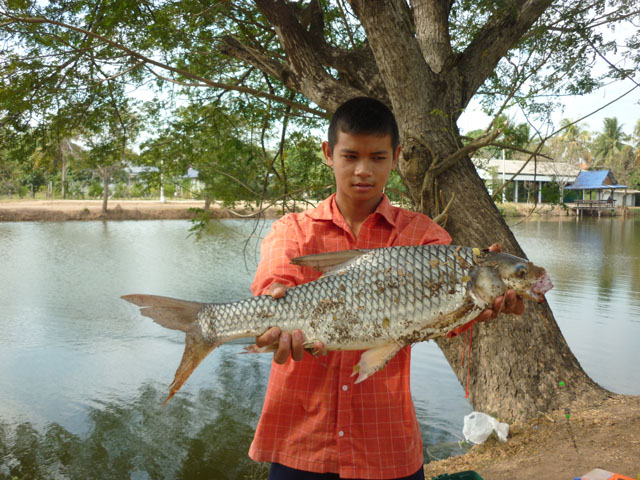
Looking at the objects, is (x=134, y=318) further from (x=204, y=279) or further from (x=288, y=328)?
(x=288, y=328)

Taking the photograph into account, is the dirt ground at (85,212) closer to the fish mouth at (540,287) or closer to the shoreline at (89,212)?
the shoreline at (89,212)

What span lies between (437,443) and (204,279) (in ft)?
32.3

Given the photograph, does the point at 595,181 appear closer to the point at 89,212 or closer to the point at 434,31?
the point at 89,212

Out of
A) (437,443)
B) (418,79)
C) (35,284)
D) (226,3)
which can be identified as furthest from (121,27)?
(35,284)

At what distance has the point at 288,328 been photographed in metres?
1.78

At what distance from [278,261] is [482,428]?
2.83 metres

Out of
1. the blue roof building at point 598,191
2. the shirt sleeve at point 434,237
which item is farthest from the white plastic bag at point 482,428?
the blue roof building at point 598,191

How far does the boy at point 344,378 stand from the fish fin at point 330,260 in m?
0.12

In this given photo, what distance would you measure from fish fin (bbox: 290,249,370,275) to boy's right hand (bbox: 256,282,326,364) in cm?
13

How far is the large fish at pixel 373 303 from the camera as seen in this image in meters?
1.77

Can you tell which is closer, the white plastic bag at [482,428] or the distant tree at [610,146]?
the white plastic bag at [482,428]

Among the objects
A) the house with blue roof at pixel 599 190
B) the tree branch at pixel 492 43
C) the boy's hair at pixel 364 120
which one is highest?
the house with blue roof at pixel 599 190

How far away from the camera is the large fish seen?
1.77 meters

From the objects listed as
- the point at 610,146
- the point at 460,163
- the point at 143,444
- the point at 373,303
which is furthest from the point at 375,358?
the point at 610,146
